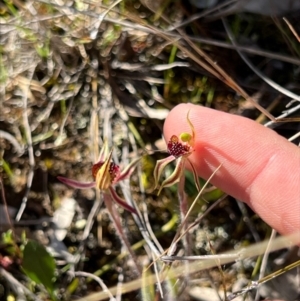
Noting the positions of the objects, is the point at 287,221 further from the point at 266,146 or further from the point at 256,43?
the point at 256,43

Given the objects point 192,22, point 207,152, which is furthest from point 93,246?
point 192,22

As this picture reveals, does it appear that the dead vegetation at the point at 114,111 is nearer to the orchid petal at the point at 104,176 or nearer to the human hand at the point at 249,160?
the human hand at the point at 249,160

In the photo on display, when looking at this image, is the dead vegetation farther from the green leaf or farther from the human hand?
the human hand

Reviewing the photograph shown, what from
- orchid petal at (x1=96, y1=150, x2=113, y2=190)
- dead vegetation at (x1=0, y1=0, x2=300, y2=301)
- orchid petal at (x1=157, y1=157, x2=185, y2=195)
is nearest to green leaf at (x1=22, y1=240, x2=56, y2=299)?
dead vegetation at (x1=0, y1=0, x2=300, y2=301)

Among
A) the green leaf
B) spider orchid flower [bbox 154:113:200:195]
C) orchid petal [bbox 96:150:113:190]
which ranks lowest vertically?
the green leaf

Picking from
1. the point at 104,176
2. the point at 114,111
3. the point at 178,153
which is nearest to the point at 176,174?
the point at 178,153

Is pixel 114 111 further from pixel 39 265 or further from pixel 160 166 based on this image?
pixel 39 265
